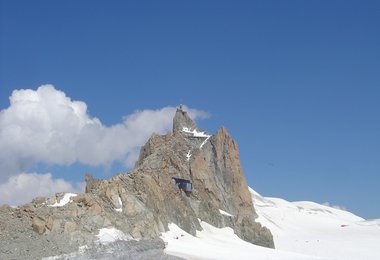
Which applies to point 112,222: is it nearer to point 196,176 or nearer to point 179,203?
point 179,203

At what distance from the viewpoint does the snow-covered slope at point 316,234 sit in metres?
70.6

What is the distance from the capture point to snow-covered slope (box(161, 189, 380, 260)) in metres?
53.0

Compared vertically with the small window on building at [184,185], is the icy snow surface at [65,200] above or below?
below

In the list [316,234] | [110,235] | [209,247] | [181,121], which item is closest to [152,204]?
[209,247]

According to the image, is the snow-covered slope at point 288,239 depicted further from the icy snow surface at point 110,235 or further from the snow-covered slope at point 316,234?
the icy snow surface at point 110,235

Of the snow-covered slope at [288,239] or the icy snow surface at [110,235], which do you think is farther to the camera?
the snow-covered slope at [288,239]

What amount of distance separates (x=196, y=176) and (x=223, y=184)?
1041 cm

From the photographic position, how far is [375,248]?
243 ft

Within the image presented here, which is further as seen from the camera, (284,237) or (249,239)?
(284,237)

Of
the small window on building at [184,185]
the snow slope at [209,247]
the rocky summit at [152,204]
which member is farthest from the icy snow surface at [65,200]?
the small window on building at [184,185]

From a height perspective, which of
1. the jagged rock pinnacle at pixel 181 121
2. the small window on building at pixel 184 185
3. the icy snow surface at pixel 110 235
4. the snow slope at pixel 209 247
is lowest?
the icy snow surface at pixel 110 235

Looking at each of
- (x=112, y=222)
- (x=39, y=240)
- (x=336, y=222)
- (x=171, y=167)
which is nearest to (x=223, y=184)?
(x=171, y=167)

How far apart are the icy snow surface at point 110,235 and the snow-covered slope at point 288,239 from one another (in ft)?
13.4

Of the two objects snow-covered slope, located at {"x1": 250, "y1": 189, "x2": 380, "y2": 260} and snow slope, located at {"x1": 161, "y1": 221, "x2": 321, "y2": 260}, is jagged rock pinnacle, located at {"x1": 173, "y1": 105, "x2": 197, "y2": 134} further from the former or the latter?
snow slope, located at {"x1": 161, "y1": 221, "x2": 321, "y2": 260}
